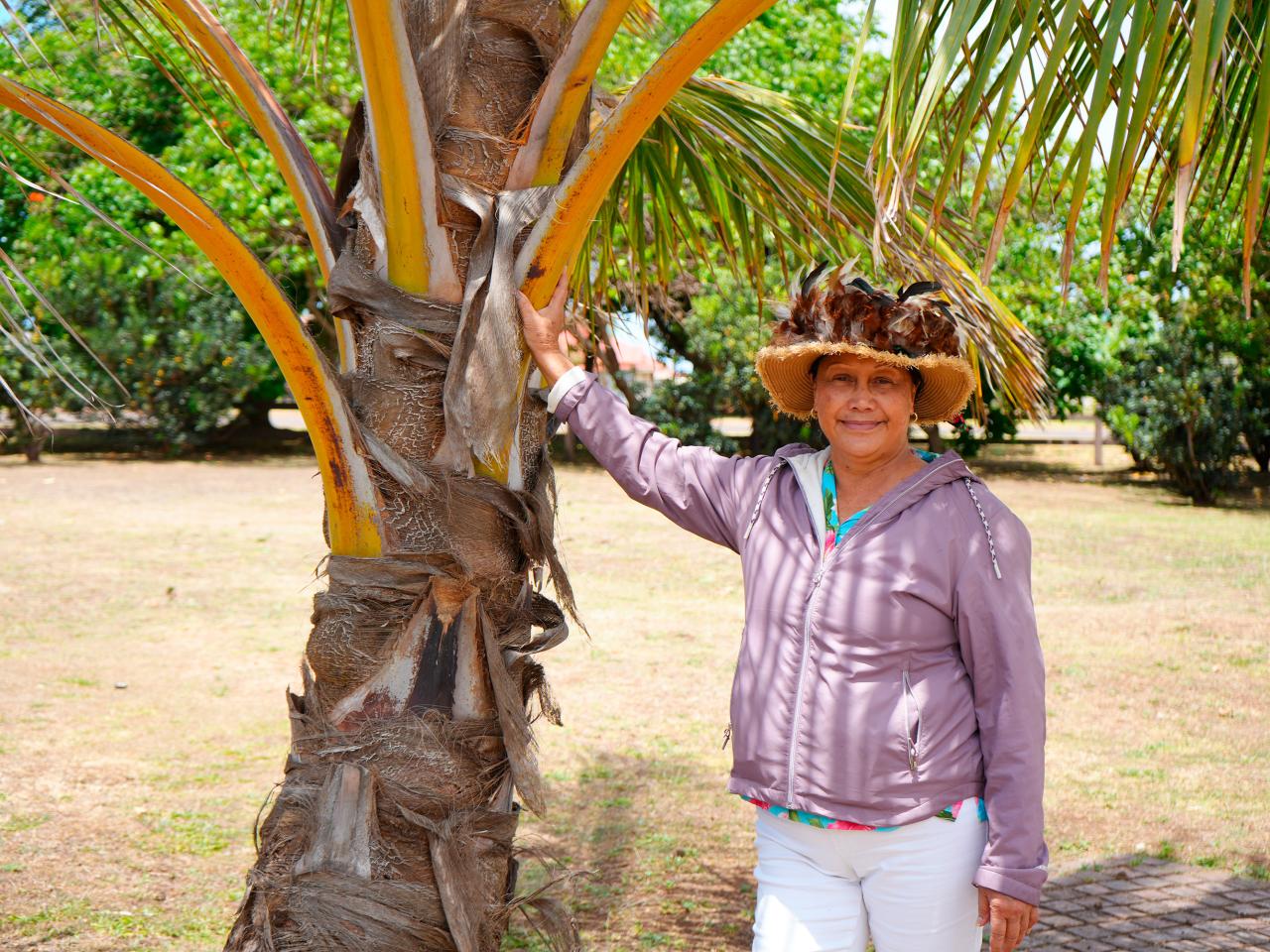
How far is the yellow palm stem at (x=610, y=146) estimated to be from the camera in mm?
2711

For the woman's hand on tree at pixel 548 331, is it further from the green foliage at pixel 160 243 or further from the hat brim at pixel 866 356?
the green foliage at pixel 160 243

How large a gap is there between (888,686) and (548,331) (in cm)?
109

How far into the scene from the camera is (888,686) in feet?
8.55

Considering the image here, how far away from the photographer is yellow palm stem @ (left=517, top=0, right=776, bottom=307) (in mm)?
2711

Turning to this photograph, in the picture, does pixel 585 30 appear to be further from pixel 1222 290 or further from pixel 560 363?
pixel 1222 290

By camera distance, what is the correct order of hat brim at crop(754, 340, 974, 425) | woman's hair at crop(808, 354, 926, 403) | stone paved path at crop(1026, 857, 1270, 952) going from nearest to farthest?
hat brim at crop(754, 340, 974, 425) < woman's hair at crop(808, 354, 926, 403) < stone paved path at crop(1026, 857, 1270, 952)

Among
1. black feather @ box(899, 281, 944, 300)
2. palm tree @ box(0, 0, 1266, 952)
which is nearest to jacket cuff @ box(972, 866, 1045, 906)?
palm tree @ box(0, 0, 1266, 952)

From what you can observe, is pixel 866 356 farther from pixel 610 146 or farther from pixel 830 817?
pixel 830 817

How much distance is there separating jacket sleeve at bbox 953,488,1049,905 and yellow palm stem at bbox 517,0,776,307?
109 cm

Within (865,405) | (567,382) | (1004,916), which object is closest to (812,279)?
(865,405)

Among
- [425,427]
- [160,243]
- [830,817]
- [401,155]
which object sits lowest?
[830,817]

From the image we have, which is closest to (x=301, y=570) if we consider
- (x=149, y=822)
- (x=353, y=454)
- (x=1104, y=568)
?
(x=149, y=822)

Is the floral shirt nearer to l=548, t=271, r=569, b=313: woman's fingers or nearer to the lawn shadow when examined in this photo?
l=548, t=271, r=569, b=313: woman's fingers

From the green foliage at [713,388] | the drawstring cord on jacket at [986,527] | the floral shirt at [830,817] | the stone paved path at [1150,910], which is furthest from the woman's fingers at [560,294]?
the green foliage at [713,388]
